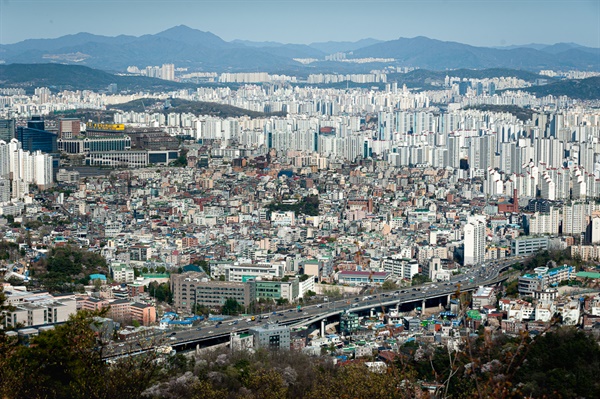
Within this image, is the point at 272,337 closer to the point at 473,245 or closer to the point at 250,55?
the point at 473,245

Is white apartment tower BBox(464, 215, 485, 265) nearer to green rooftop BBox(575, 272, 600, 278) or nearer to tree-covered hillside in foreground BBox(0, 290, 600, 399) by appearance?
green rooftop BBox(575, 272, 600, 278)

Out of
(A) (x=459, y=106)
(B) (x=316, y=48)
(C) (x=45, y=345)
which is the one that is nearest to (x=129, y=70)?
(A) (x=459, y=106)

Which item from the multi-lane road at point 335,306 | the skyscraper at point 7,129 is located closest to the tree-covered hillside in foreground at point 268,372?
the multi-lane road at point 335,306

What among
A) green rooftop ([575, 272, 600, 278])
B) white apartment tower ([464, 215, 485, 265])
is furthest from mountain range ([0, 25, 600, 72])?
green rooftop ([575, 272, 600, 278])

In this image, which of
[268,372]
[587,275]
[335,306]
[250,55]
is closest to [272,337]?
[335,306]

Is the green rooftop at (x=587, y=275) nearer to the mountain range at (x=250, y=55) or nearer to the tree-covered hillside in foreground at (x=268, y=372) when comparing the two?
the tree-covered hillside in foreground at (x=268, y=372)

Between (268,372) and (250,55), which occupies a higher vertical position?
(250,55)

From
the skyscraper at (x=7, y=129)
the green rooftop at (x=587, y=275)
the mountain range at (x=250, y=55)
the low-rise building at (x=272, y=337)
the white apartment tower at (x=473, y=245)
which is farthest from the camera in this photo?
the mountain range at (x=250, y=55)
